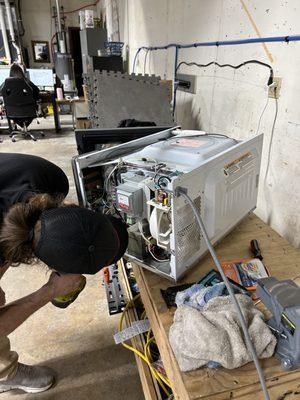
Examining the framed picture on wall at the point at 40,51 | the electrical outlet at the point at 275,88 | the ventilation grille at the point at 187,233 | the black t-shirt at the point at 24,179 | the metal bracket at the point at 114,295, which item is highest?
the framed picture on wall at the point at 40,51

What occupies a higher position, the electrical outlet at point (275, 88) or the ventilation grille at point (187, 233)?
the electrical outlet at point (275, 88)

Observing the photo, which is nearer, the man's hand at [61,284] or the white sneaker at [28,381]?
the man's hand at [61,284]

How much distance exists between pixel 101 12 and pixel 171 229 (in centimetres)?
731

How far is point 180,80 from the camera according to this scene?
2309 millimetres

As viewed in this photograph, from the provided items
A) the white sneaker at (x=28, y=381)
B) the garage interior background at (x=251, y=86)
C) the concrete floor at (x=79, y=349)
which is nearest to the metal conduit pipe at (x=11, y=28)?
the garage interior background at (x=251, y=86)

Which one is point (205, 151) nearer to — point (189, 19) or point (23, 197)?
point (23, 197)

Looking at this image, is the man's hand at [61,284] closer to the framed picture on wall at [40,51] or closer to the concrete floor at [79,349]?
the concrete floor at [79,349]

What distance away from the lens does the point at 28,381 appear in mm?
1236

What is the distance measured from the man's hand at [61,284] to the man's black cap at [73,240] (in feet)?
0.59

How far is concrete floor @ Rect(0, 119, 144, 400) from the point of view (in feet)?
4.13

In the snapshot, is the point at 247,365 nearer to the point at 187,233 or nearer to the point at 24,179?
the point at 187,233

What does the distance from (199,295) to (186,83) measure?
6.02 ft

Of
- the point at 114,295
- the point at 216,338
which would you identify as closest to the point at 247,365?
the point at 216,338

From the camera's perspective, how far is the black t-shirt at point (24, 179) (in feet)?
2.61
